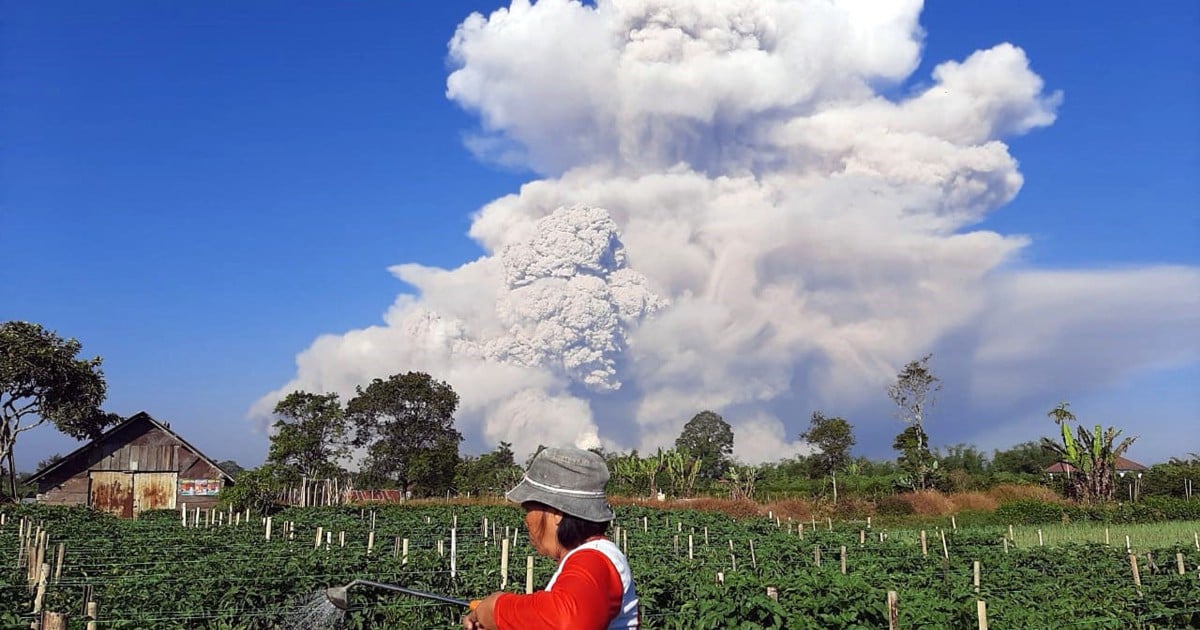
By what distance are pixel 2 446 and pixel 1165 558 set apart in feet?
142

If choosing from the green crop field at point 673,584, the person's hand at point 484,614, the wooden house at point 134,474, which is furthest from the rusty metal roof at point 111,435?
the person's hand at point 484,614

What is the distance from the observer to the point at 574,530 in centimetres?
285

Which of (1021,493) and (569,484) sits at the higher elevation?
(569,484)

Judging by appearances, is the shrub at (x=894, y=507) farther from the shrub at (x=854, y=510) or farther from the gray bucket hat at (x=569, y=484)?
the gray bucket hat at (x=569, y=484)

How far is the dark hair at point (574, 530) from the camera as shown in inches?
112

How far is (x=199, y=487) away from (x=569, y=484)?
4069 cm

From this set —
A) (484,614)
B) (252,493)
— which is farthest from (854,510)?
(484,614)

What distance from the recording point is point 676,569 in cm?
1327

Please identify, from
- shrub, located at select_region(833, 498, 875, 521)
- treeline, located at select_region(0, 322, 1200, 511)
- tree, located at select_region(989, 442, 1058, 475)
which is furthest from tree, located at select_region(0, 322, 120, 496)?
tree, located at select_region(989, 442, 1058, 475)

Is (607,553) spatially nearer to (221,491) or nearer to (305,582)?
(305,582)

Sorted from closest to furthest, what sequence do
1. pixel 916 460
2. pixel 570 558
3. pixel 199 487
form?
pixel 570 558
pixel 199 487
pixel 916 460

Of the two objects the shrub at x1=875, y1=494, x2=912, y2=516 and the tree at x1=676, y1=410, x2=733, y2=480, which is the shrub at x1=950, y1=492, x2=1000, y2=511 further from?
the tree at x1=676, y1=410, x2=733, y2=480

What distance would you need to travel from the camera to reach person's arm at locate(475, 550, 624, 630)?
2.54m

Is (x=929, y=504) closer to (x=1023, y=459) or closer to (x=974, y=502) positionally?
(x=974, y=502)
